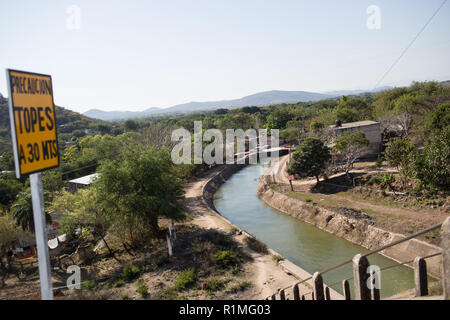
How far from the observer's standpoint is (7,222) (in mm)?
18328

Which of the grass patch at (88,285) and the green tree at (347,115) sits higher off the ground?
the green tree at (347,115)

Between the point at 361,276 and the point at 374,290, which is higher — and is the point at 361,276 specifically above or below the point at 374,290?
above

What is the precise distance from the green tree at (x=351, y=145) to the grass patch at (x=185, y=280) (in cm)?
1987

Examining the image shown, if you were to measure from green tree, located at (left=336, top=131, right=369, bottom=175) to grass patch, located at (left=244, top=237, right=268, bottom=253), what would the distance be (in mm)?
14812

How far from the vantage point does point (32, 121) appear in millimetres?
5414

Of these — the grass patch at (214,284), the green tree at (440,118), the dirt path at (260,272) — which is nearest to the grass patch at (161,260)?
the grass patch at (214,284)

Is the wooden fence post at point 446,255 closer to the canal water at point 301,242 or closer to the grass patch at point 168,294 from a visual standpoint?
the grass patch at point 168,294

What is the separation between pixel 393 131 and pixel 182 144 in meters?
28.9

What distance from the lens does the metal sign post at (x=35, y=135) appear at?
16.7ft

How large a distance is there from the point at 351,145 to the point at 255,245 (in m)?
18.1

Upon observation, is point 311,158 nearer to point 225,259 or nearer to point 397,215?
point 397,215

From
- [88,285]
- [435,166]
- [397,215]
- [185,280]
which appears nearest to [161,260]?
[185,280]
